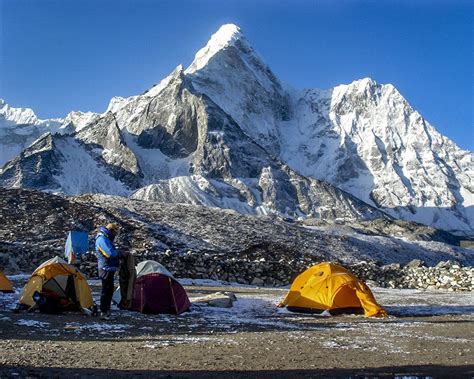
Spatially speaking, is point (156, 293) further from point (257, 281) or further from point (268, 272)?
point (268, 272)

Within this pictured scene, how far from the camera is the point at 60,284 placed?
15555mm

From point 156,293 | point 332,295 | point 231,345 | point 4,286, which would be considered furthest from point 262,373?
point 4,286

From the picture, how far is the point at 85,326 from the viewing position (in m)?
12.9

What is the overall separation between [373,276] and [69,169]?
528ft

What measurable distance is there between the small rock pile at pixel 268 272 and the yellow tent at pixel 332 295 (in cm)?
1340

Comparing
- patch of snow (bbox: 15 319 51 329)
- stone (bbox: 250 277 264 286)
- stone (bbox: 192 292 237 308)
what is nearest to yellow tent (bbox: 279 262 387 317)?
stone (bbox: 192 292 237 308)

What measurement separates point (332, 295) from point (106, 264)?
290 inches

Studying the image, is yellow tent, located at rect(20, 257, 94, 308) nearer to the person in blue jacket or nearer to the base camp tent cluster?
the base camp tent cluster

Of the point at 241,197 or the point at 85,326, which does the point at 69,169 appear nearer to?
the point at 241,197

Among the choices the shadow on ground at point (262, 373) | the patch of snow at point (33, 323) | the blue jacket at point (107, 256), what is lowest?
the shadow on ground at point (262, 373)

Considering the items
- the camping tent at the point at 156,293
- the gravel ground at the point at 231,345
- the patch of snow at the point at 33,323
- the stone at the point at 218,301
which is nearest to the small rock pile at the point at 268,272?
the stone at the point at 218,301

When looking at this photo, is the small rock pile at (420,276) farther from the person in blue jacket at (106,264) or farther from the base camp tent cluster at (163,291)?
the person in blue jacket at (106,264)

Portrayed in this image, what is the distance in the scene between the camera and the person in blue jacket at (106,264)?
47.9ft

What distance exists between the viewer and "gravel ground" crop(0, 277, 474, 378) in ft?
29.4
